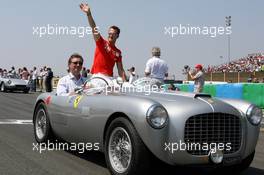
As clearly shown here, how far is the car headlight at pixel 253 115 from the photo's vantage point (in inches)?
177

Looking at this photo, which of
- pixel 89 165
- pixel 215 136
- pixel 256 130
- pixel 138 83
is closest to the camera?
pixel 215 136

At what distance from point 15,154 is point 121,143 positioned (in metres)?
1.82

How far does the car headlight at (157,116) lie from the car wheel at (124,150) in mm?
215

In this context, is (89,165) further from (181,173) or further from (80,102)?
(181,173)

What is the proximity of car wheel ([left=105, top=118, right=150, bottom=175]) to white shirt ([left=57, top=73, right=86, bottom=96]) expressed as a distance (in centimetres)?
175

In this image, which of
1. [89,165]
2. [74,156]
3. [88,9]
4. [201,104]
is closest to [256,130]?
[201,104]

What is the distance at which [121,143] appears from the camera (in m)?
4.41

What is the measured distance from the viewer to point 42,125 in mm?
6453

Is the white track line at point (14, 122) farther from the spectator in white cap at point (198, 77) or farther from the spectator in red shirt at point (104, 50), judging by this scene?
the spectator in white cap at point (198, 77)

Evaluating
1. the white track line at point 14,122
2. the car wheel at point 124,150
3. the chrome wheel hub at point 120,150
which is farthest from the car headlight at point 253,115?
the white track line at point 14,122

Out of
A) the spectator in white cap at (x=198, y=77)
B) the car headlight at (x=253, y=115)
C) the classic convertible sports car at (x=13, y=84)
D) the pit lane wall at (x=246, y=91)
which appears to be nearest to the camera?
the car headlight at (x=253, y=115)

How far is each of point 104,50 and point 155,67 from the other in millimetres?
3715

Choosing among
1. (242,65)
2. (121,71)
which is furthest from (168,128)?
(242,65)

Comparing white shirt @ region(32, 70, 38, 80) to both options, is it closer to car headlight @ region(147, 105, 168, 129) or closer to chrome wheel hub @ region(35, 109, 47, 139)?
chrome wheel hub @ region(35, 109, 47, 139)
